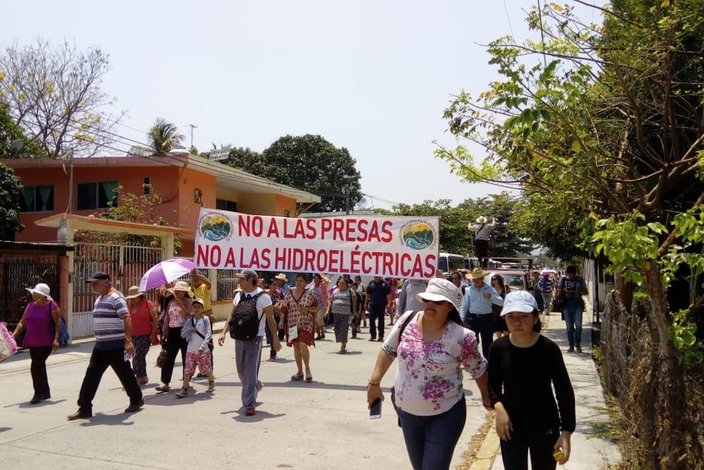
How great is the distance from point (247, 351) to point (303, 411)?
1.01 m

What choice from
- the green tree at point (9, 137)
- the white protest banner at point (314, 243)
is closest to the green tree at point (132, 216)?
the green tree at point (9, 137)

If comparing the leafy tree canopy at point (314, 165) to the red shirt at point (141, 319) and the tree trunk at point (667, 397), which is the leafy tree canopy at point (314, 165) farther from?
the tree trunk at point (667, 397)

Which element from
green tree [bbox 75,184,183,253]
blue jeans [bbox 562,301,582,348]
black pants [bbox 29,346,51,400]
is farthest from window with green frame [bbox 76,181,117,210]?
blue jeans [bbox 562,301,582,348]

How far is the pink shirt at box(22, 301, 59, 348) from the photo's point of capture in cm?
905

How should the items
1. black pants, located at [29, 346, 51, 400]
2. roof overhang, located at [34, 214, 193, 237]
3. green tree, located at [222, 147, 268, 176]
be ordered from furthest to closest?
green tree, located at [222, 147, 268, 176]
roof overhang, located at [34, 214, 193, 237]
black pants, located at [29, 346, 51, 400]

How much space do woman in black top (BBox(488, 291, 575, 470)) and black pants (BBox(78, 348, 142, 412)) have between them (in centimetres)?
546

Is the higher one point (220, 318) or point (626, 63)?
point (626, 63)

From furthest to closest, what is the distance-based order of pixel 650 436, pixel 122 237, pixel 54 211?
1. pixel 54 211
2. pixel 122 237
3. pixel 650 436

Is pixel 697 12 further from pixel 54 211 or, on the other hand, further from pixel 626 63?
pixel 54 211

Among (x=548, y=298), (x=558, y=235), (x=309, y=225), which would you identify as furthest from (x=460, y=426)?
(x=548, y=298)

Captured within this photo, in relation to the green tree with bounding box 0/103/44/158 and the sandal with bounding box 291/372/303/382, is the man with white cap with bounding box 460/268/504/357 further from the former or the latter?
the green tree with bounding box 0/103/44/158

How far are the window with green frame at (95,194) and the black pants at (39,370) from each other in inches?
694

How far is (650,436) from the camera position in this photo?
4844 millimetres

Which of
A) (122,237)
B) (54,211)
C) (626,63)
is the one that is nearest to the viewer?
(626,63)
